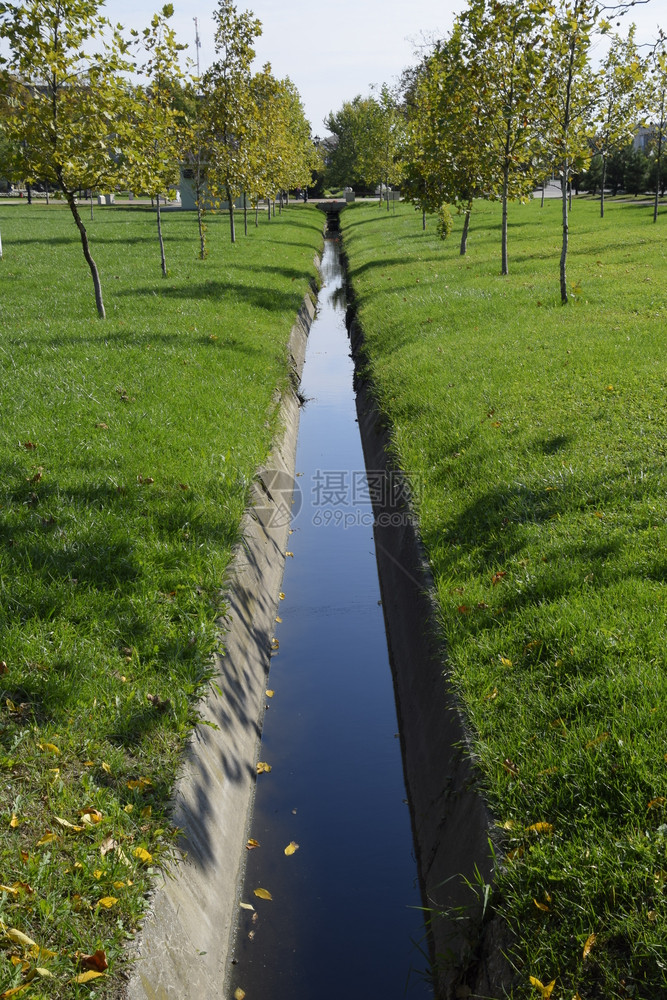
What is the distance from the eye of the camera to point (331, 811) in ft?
15.1

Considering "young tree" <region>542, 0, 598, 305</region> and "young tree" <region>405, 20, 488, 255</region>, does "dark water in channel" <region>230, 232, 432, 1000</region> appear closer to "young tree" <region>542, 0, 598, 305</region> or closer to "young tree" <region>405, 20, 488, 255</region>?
"young tree" <region>542, 0, 598, 305</region>

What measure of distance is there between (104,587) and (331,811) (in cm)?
203

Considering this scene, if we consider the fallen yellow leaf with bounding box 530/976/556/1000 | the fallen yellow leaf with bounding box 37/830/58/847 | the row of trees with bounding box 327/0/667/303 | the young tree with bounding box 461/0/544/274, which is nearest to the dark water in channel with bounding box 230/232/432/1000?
the fallen yellow leaf with bounding box 530/976/556/1000

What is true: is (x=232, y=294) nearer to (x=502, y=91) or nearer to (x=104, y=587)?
(x=502, y=91)

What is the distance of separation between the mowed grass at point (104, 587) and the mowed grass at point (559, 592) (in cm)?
158

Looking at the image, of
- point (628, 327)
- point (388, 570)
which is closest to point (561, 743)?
point (388, 570)

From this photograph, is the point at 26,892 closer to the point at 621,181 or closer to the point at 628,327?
the point at 628,327

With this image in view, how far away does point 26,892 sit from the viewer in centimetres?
291

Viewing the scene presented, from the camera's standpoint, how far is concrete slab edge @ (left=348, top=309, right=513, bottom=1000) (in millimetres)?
3125

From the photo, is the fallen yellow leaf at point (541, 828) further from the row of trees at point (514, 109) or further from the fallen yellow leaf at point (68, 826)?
the row of trees at point (514, 109)

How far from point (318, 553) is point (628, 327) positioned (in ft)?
19.5

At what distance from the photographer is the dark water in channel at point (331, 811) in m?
3.67

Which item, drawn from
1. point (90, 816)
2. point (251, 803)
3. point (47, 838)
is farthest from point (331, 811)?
point (47, 838)

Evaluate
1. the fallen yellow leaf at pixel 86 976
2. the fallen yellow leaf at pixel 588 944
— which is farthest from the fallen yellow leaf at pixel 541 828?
the fallen yellow leaf at pixel 86 976
